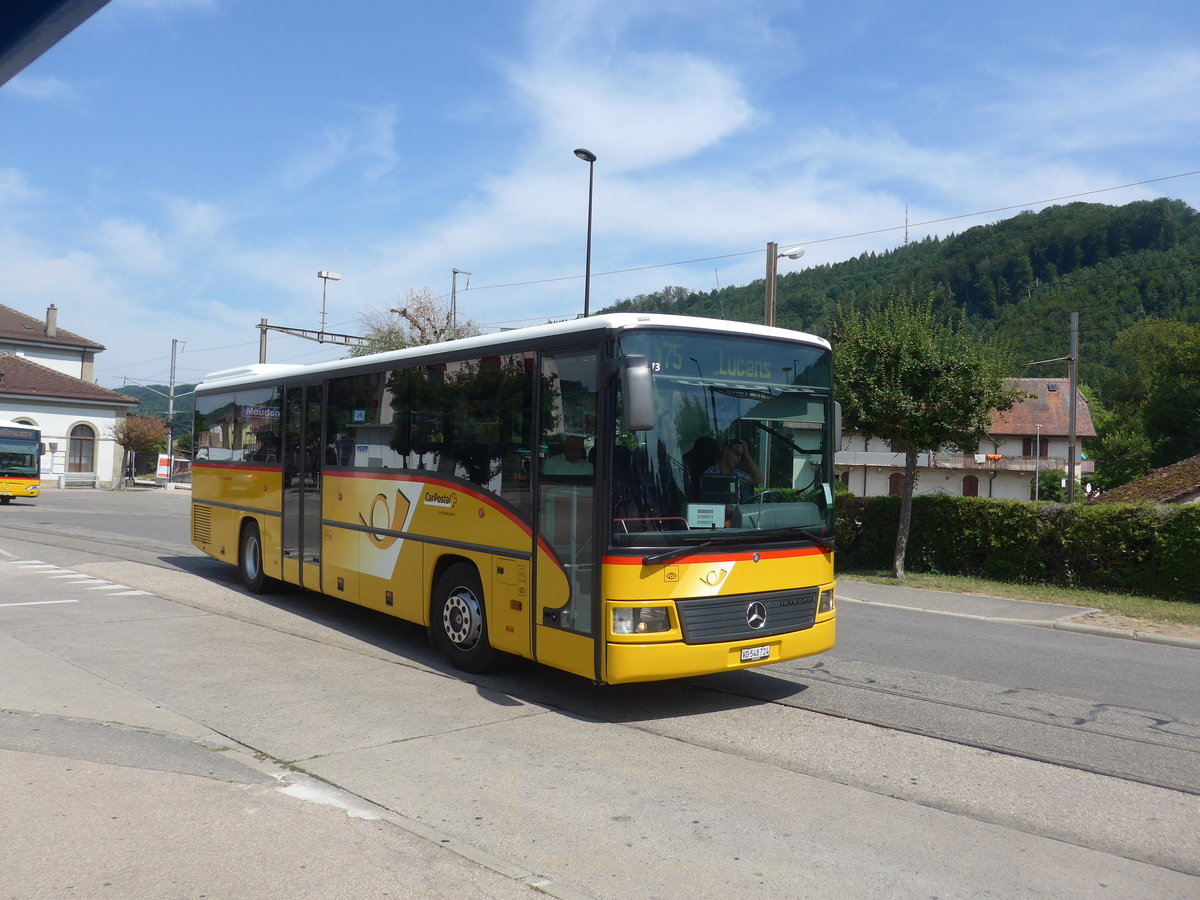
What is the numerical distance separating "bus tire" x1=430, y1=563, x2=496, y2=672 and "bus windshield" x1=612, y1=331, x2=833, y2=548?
2109 mm

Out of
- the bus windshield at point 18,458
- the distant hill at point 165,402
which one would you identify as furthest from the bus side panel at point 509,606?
the bus windshield at point 18,458

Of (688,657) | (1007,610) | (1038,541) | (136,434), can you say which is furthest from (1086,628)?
(136,434)

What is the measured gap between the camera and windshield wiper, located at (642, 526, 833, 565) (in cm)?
679

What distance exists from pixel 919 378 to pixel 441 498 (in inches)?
426

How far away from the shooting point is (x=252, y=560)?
520 inches

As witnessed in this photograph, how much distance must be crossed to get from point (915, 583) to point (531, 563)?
11.2 meters

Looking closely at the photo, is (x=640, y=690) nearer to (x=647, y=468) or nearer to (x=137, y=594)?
(x=647, y=468)

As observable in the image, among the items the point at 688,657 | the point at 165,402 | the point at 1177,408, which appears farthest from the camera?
the point at 165,402

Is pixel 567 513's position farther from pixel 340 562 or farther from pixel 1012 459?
pixel 1012 459

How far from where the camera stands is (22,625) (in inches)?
412

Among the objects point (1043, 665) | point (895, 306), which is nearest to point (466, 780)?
point (1043, 665)

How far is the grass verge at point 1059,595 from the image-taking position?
13.2m

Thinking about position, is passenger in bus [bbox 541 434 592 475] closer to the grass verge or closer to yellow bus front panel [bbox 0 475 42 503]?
the grass verge

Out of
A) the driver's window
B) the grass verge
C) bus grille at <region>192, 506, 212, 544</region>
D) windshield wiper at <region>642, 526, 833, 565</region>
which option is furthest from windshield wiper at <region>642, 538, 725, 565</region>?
bus grille at <region>192, 506, 212, 544</region>
